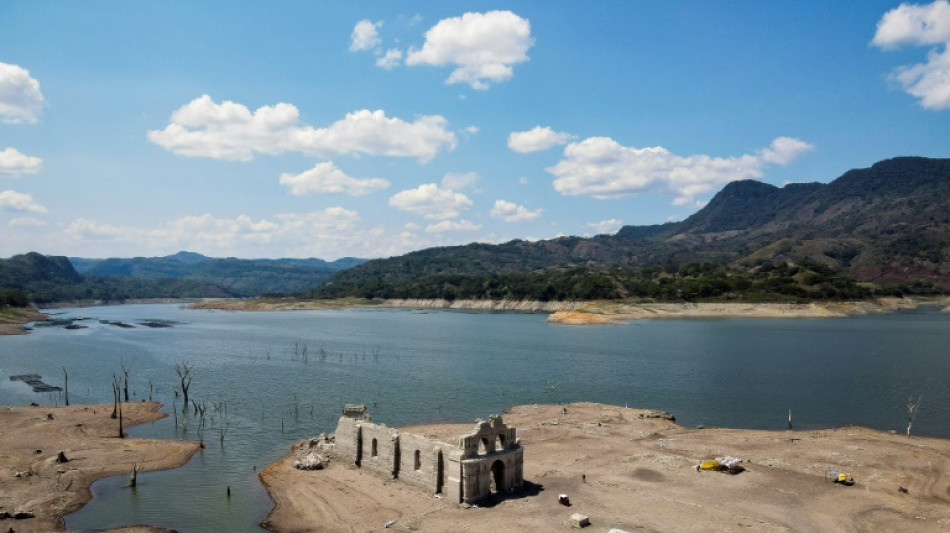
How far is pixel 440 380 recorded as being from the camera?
85.9 meters

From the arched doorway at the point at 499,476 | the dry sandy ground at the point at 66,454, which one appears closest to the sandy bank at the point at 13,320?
the dry sandy ground at the point at 66,454

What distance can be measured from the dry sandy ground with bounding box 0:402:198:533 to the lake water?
1.75 meters

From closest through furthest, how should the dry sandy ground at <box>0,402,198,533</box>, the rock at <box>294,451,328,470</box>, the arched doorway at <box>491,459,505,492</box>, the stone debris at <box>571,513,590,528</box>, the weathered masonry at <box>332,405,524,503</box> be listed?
the stone debris at <box>571,513,590,528</box> → the weathered masonry at <box>332,405,524,503</box> → the dry sandy ground at <box>0,402,198,533</box> → the arched doorway at <box>491,459,505,492</box> → the rock at <box>294,451,328,470</box>

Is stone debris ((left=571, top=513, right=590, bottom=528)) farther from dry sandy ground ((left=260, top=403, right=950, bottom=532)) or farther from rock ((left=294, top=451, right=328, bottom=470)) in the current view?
rock ((left=294, top=451, right=328, bottom=470))

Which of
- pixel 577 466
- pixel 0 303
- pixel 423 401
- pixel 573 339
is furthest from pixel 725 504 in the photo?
pixel 0 303

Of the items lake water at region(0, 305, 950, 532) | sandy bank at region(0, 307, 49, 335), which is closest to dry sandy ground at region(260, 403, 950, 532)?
lake water at region(0, 305, 950, 532)

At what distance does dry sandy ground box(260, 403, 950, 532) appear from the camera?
3541cm

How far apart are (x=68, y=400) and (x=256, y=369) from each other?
89.1 ft

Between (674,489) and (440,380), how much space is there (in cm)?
4879

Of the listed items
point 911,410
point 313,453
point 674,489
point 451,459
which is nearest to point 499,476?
point 451,459

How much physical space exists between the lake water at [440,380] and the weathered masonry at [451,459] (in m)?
8.43

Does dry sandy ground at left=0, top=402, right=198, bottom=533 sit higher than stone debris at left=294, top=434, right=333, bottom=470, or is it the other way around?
stone debris at left=294, top=434, right=333, bottom=470

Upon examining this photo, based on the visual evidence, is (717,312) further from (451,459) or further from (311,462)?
(451,459)

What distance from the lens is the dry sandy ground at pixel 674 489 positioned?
35.4 meters
